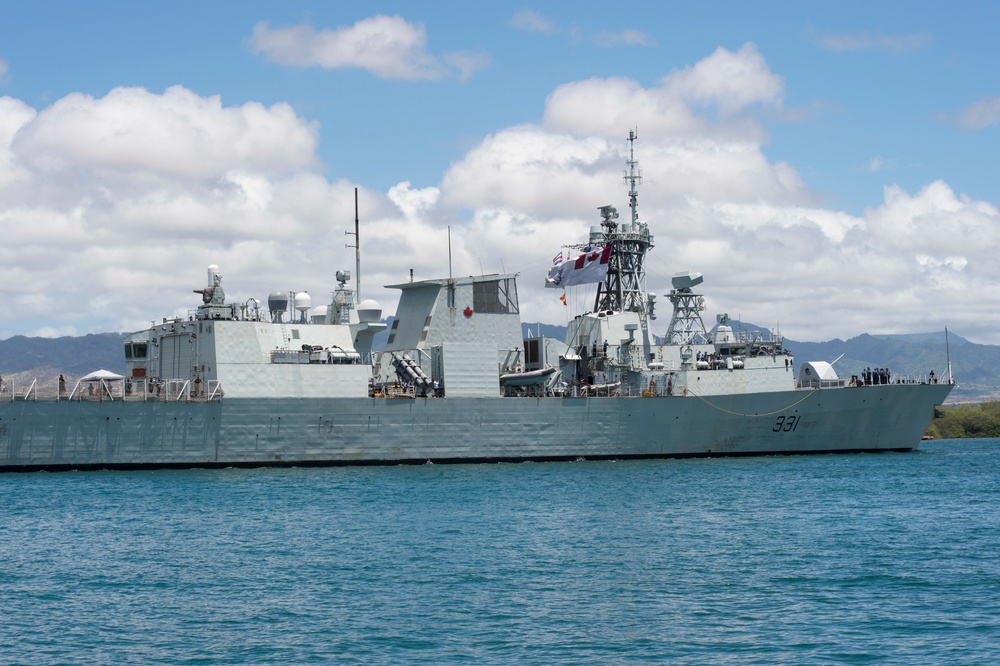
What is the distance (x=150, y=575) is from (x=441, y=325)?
20.7m

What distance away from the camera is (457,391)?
36.9 metres

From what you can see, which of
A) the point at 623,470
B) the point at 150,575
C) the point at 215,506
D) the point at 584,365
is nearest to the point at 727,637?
the point at 150,575

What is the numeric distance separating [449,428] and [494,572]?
60.1 feet

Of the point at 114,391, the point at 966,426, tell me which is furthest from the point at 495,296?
the point at 966,426

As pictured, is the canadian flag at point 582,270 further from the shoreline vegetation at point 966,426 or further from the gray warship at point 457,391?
the shoreline vegetation at point 966,426

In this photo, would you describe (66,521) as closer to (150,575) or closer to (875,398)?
(150,575)

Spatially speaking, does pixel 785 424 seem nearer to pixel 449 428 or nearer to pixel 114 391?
pixel 449 428

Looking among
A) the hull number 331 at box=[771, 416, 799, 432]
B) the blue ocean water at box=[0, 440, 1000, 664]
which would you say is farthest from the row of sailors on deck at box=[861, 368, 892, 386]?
the blue ocean water at box=[0, 440, 1000, 664]

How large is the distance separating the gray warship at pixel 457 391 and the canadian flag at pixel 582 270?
0.23 feet

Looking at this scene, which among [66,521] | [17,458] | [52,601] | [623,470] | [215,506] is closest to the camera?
[52,601]

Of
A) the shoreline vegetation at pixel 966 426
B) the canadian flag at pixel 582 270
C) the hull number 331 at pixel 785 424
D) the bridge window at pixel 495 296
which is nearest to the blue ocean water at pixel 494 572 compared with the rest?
the bridge window at pixel 495 296

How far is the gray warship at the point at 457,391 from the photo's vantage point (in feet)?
111

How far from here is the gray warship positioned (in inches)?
1326

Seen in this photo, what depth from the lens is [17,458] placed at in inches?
1292
